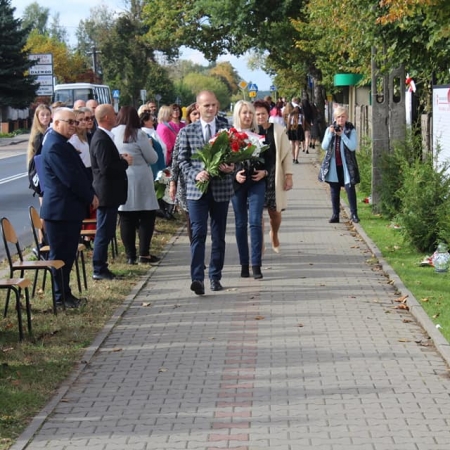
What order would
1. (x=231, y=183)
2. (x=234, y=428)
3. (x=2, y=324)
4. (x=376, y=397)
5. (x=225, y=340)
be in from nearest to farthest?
(x=234, y=428)
(x=376, y=397)
(x=225, y=340)
(x=2, y=324)
(x=231, y=183)

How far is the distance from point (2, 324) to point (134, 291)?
1.95 metres

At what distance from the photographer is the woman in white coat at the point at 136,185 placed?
12.6 m

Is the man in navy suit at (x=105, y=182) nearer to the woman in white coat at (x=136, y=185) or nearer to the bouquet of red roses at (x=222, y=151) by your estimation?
the woman in white coat at (x=136, y=185)

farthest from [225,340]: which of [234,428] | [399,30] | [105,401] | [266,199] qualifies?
[399,30]

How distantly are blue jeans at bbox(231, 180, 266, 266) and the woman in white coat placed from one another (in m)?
1.54

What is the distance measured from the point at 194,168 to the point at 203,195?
327 mm

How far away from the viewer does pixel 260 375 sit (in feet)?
24.5

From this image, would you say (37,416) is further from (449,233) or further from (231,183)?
(449,233)

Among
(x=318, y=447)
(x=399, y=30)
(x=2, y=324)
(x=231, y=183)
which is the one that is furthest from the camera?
(x=399, y=30)

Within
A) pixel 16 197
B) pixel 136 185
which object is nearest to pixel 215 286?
pixel 136 185

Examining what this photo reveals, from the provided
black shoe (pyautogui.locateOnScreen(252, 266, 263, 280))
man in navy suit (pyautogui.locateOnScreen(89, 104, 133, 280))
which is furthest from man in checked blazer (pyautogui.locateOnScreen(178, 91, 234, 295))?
man in navy suit (pyautogui.locateOnScreen(89, 104, 133, 280))

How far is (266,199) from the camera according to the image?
39.5ft

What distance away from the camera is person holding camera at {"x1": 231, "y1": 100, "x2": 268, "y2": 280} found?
11.4 meters

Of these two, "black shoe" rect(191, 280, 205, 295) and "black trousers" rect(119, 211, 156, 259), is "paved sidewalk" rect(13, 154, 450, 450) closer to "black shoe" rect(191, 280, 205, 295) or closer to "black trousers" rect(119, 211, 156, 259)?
"black shoe" rect(191, 280, 205, 295)
